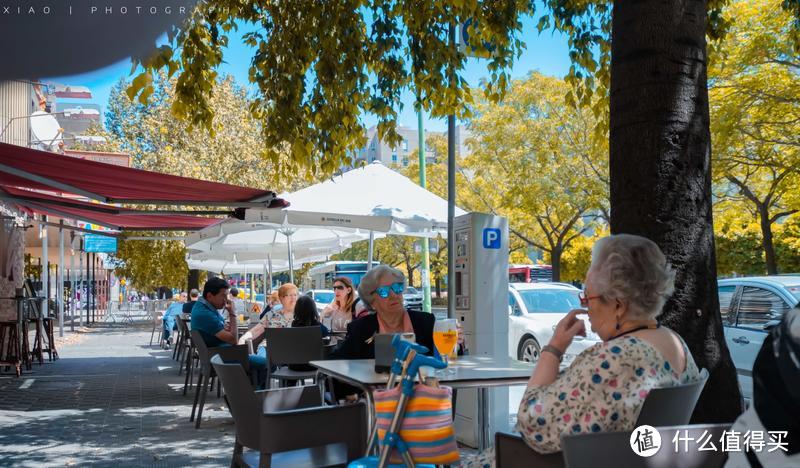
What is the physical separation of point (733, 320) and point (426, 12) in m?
4.70

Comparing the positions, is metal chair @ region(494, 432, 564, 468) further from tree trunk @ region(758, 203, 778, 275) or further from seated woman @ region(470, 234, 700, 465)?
tree trunk @ region(758, 203, 778, 275)

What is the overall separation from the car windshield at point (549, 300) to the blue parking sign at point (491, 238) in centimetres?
808

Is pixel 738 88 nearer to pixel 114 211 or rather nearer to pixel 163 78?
pixel 114 211

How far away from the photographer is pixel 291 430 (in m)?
3.64

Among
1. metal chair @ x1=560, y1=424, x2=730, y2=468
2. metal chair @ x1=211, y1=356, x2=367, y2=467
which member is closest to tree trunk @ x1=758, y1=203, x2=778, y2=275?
metal chair @ x1=211, y1=356, x2=367, y2=467

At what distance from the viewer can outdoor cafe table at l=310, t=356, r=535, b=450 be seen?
3805 mm

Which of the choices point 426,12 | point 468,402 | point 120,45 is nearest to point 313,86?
point 426,12

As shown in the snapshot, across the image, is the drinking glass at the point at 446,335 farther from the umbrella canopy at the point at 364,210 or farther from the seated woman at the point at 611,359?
the umbrella canopy at the point at 364,210

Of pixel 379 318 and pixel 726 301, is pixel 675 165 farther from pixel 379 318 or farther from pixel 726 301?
pixel 726 301

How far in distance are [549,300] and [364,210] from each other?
23.8 ft

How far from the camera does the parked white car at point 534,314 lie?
573 inches

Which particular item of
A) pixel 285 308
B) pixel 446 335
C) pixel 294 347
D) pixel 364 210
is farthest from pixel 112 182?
pixel 446 335

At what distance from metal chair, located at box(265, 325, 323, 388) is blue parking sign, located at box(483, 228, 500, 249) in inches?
70.5

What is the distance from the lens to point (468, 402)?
730 centimetres
